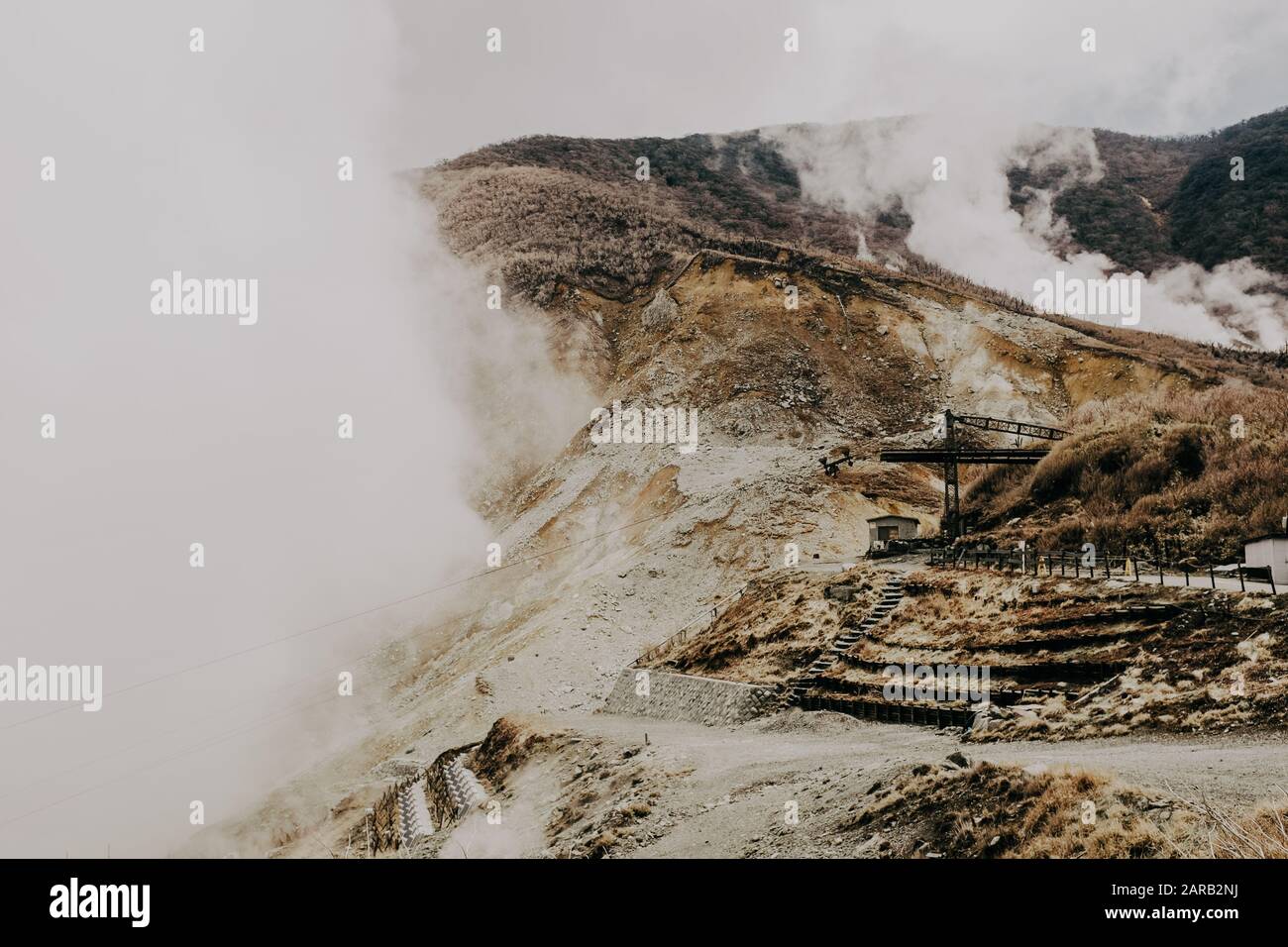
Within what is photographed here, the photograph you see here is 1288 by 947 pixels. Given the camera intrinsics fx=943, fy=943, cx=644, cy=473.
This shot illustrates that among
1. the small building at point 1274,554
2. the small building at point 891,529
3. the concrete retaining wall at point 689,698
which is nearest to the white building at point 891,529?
the small building at point 891,529

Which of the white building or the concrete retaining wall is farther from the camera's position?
the white building

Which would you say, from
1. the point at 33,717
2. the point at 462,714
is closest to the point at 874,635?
the point at 462,714

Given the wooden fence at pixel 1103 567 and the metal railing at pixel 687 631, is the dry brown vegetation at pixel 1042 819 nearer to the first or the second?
the wooden fence at pixel 1103 567

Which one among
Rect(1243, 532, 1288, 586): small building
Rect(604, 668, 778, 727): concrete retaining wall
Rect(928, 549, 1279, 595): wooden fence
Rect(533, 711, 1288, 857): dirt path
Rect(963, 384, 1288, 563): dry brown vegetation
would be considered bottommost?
Rect(604, 668, 778, 727): concrete retaining wall

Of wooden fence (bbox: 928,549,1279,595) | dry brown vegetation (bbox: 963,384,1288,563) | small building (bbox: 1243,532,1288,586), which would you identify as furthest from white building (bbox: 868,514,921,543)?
small building (bbox: 1243,532,1288,586)

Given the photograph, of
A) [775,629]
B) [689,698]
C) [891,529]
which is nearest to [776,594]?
[775,629]

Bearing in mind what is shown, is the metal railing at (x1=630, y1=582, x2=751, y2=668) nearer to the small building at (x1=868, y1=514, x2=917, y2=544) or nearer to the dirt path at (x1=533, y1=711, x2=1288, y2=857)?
the small building at (x1=868, y1=514, x2=917, y2=544)
